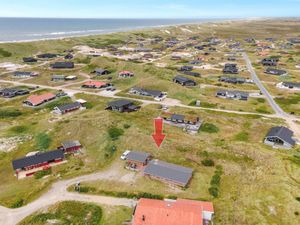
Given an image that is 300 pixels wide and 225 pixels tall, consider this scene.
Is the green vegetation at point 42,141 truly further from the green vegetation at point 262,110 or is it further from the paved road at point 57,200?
the green vegetation at point 262,110

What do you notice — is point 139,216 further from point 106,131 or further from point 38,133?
point 38,133

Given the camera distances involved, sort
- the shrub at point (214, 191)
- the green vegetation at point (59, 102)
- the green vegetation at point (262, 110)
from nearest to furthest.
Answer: the shrub at point (214, 191)
the green vegetation at point (262, 110)
the green vegetation at point (59, 102)

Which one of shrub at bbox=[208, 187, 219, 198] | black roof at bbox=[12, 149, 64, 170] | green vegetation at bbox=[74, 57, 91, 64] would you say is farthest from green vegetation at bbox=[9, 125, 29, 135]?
green vegetation at bbox=[74, 57, 91, 64]

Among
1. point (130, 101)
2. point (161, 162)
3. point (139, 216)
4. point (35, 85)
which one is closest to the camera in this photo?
point (139, 216)

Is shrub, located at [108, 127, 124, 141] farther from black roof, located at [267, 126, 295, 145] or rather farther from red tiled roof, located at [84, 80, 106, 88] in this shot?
red tiled roof, located at [84, 80, 106, 88]

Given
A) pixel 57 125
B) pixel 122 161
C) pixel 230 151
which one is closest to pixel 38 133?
pixel 57 125

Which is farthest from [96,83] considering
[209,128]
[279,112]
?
[279,112]

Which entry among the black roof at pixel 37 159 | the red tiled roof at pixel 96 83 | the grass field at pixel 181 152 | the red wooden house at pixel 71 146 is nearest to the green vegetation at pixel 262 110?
the grass field at pixel 181 152

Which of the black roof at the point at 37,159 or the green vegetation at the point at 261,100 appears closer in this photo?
the black roof at the point at 37,159
